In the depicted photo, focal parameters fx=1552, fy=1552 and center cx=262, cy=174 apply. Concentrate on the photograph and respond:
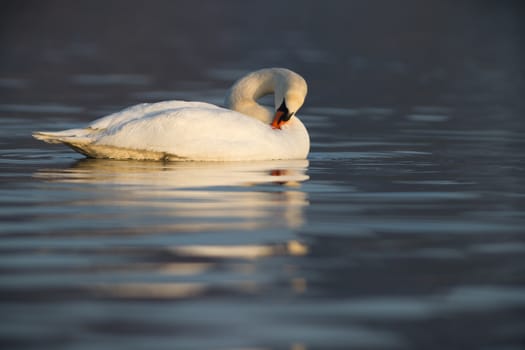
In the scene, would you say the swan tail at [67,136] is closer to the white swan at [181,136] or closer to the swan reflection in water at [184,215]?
the white swan at [181,136]

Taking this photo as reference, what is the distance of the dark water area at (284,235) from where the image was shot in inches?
249

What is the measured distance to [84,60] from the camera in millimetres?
33656

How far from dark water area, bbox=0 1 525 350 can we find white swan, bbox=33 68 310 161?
0.15m

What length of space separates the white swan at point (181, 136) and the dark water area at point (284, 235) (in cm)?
15

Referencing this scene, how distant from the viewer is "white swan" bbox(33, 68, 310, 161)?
12305 millimetres

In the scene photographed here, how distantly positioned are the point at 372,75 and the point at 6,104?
35.9 ft

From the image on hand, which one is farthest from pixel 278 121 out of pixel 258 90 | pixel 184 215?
pixel 184 215

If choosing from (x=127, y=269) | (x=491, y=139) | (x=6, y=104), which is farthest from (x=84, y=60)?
(x=127, y=269)

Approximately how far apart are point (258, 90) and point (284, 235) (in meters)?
5.33

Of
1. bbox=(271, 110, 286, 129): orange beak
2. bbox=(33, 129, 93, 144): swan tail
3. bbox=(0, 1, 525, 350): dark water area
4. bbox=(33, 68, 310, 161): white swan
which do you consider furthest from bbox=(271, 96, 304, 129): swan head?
bbox=(33, 129, 93, 144): swan tail

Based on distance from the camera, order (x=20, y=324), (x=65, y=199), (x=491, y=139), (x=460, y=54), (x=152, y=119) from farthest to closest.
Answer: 1. (x=460, y=54)
2. (x=491, y=139)
3. (x=152, y=119)
4. (x=65, y=199)
5. (x=20, y=324)

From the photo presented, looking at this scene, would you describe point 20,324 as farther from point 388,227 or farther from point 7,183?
point 7,183

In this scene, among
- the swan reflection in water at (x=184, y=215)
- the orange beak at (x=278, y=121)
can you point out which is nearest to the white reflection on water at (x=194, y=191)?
the swan reflection in water at (x=184, y=215)

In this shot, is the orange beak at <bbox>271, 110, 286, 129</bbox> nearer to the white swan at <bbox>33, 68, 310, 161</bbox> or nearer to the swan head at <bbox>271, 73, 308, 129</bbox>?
the swan head at <bbox>271, 73, 308, 129</bbox>
